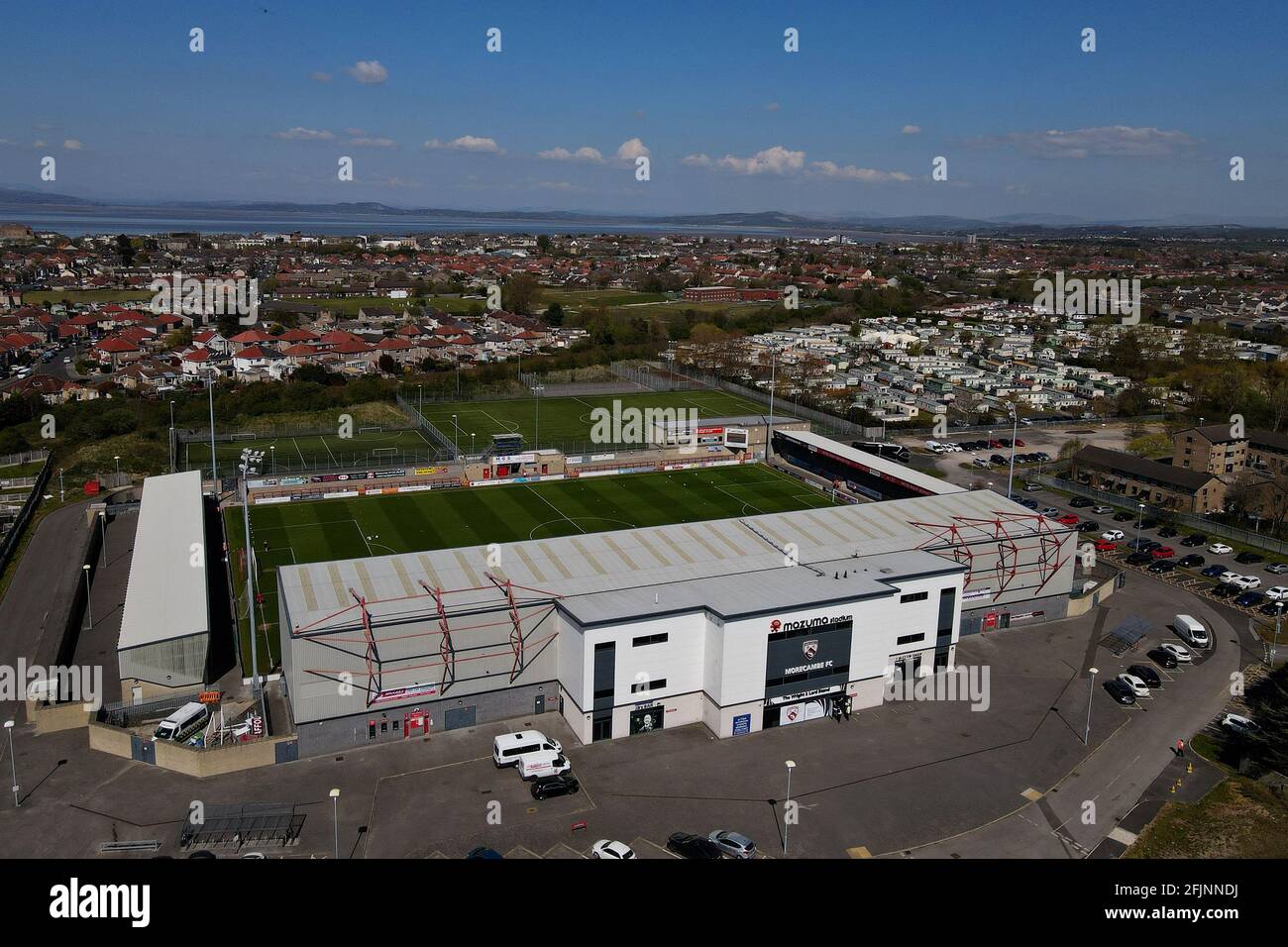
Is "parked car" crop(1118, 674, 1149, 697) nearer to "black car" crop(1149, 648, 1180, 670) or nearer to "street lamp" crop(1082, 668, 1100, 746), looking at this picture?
"street lamp" crop(1082, 668, 1100, 746)

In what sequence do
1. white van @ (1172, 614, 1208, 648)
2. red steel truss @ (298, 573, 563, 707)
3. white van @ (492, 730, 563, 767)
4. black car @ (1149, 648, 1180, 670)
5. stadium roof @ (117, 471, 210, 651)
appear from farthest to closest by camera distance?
white van @ (1172, 614, 1208, 648), black car @ (1149, 648, 1180, 670), stadium roof @ (117, 471, 210, 651), red steel truss @ (298, 573, 563, 707), white van @ (492, 730, 563, 767)

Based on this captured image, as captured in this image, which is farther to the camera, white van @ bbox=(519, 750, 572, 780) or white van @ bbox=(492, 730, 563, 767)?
white van @ bbox=(492, 730, 563, 767)

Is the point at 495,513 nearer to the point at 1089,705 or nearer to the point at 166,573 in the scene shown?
the point at 166,573

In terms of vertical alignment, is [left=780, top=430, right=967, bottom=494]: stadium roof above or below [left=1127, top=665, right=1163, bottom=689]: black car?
above

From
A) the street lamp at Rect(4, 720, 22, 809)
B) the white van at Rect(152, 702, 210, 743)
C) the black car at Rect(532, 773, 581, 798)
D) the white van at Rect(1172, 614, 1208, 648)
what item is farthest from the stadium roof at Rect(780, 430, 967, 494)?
the street lamp at Rect(4, 720, 22, 809)

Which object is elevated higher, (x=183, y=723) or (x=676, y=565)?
(x=676, y=565)

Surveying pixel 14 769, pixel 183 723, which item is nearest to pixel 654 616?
pixel 183 723
